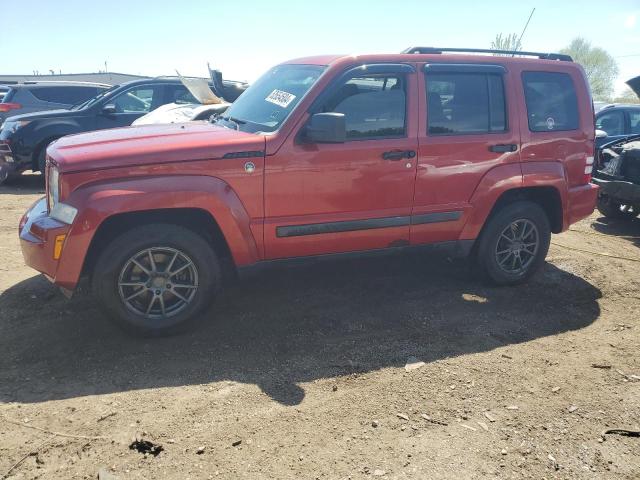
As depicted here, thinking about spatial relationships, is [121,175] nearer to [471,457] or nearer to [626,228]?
[471,457]

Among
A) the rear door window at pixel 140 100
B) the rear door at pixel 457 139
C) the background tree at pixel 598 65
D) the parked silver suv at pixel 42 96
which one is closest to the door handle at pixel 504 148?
the rear door at pixel 457 139

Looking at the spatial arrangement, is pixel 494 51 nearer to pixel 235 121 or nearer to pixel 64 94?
pixel 235 121

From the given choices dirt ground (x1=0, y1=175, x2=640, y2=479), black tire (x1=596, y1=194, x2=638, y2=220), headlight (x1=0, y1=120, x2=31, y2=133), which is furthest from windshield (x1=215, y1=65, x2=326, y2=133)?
headlight (x1=0, y1=120, x2=31, y2=133)

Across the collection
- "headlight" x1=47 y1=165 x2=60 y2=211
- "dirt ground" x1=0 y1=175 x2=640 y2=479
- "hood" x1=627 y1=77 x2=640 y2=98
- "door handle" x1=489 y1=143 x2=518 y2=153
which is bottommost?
"dirt ground" x1=0 y1=175 x2=640 y2=479

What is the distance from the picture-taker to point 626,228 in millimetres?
7582

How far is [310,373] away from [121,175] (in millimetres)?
1813

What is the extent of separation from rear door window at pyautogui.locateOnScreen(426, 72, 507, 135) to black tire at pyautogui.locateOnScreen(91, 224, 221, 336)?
83.4 inches

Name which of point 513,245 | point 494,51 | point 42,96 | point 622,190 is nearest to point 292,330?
point 513,245

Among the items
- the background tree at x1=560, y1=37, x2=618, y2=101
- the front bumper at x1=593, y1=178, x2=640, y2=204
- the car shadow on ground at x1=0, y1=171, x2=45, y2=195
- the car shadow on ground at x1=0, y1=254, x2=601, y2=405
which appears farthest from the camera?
the background tree at x1=560, y1=37, x2=618, y2=101

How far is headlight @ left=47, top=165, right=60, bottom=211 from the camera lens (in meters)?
3.59

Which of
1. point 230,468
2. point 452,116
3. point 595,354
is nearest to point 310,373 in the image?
point 230,468

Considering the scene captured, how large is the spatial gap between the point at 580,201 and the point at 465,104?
1.57 metres

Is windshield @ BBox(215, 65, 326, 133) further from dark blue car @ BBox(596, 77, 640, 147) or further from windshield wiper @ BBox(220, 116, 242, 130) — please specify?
dark blue car @ BBox(596, 77, 640, 147)

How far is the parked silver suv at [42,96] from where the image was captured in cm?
1145
